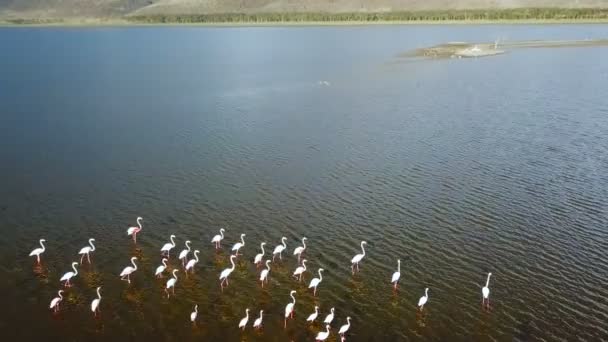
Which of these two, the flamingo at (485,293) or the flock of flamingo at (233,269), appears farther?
the flamingo at (485,293)

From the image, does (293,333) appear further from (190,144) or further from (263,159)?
(190,144)

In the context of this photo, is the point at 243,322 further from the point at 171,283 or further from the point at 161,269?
the point at 161,269

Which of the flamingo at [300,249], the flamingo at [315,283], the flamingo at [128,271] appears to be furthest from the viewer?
the flamingo at [300,249]

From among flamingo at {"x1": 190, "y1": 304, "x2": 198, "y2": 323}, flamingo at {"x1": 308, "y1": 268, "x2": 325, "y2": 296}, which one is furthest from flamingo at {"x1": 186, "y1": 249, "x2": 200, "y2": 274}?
flamingo at {"x1": 308, "y1": 268, "x2": 325, "y2": 296}

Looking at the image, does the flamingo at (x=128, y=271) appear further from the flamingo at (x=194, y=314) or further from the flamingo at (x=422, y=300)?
the flamingo at (x=422, y=300)

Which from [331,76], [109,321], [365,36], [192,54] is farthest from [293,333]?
[365,36]

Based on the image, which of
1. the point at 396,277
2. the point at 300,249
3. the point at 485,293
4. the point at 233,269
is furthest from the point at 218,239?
the point at 485,293

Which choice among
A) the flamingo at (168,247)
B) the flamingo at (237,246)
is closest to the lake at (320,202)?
the flamingo at (237,246)

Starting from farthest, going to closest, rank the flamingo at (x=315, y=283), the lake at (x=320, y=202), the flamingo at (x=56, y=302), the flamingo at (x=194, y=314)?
the flamingo at (x=315, y=283), the lake at (x=320, y=202), the flamingo at (x=56, y=302), the flamingo at (x=194, y=314)

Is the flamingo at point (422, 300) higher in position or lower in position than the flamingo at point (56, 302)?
lower
